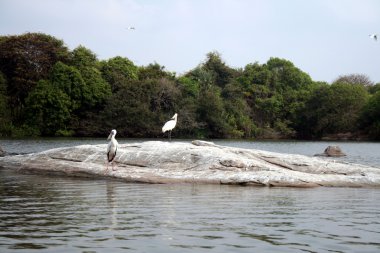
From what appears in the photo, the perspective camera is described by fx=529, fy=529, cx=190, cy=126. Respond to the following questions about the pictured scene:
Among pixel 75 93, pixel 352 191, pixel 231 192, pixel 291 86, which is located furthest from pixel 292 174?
pixel 291 86

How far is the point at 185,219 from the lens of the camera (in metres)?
9.68

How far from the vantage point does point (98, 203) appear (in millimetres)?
11711

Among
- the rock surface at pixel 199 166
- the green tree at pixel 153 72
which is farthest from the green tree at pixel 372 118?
the rock surface at pixel 199 166

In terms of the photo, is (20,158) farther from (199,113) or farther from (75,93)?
(199,113)

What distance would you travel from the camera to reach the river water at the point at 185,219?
766cm

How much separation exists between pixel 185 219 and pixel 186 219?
0.02 meters

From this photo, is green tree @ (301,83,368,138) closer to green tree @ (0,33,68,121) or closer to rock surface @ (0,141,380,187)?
green tree @ (0,33,68,121)

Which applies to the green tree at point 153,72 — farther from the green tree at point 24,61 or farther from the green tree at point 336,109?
the green tree at point 336,109

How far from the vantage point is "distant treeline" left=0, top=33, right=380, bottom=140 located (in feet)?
209

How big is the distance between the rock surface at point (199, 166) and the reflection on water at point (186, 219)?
1008 millimetres

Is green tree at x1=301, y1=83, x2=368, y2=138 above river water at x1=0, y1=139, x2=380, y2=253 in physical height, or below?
above

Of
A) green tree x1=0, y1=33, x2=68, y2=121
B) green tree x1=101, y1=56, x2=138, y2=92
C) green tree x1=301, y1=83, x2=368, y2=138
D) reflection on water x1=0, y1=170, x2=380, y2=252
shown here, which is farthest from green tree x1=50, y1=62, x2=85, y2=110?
reflection on water x1=0, y1=170, x2=380, y2=252

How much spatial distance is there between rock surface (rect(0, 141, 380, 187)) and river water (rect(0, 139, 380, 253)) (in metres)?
0.90

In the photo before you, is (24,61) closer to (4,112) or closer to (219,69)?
(4,112)
